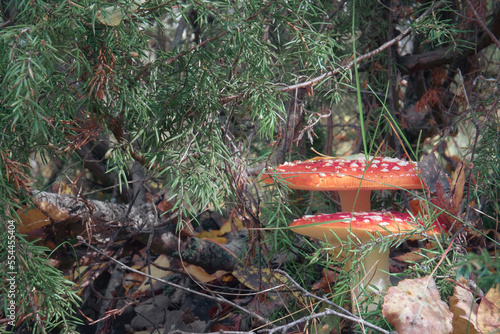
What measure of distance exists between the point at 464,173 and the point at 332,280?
1.67ft

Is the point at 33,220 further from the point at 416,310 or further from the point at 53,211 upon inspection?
the point at 416,310

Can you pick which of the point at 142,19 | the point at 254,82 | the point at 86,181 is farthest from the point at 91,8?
the point at 86,181

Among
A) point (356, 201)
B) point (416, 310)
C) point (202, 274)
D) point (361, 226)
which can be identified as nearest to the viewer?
point (416, 310)

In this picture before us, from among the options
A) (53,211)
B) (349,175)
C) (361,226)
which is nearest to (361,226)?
Result: (361,226)

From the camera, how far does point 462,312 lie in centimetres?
85

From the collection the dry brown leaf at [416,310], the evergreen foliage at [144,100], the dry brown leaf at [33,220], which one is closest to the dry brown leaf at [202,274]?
the evergreen foliage at [144,100]

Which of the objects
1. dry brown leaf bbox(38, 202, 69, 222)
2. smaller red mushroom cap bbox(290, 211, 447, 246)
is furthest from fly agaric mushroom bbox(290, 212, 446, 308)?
dry brown leaf bbox(38, 202, 69, 222)

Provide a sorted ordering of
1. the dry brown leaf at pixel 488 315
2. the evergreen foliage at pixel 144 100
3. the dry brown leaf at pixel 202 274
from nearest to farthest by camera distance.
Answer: the evergreen foliage at pixel 144 100
the dry brown leaf at pixel 488 315
the dry brown leaf at pixel 202 274

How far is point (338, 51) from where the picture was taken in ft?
5.60

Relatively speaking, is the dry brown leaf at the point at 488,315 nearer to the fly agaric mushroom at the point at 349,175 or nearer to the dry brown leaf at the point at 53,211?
the fly agaric mushroom at the point at 349,175

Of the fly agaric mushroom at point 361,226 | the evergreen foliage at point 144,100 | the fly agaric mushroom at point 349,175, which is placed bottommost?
the fly agaric mushroom at point 361,226

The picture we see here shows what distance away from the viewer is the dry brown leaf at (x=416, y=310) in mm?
789

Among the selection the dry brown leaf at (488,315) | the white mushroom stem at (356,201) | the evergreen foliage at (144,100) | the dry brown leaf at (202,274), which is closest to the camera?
the evergreen foliage at (144,100)

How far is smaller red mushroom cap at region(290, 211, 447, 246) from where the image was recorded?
911 millimetres
